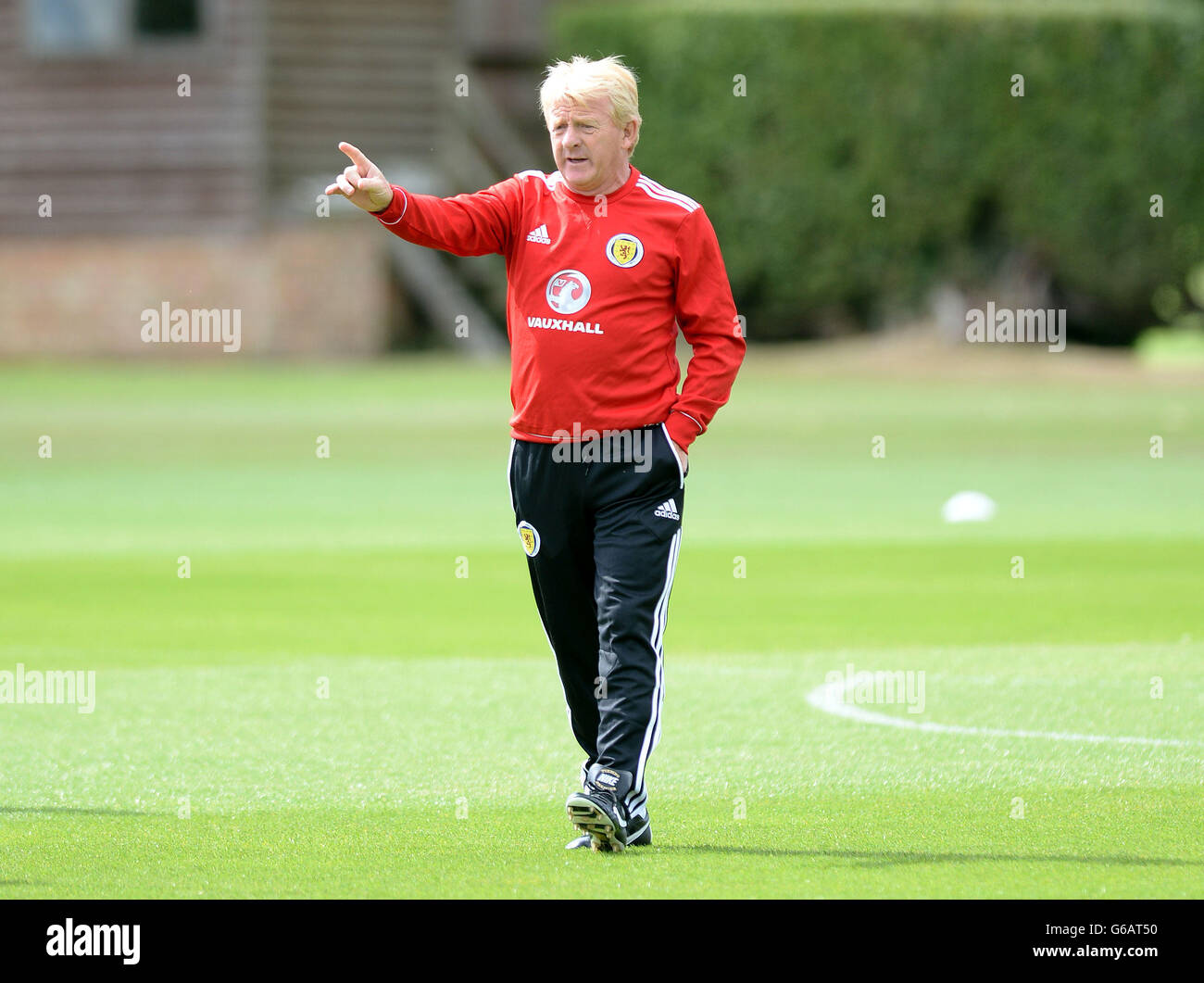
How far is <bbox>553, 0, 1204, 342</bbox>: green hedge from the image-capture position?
27000 mm

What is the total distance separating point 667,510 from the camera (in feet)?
20.5

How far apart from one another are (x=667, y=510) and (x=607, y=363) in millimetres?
486

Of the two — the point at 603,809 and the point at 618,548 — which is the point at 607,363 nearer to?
the point at 618,548

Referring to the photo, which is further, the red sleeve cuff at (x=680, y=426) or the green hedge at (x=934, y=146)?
the green hedge at (x=934, y=146)

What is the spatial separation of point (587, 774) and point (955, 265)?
22472mm

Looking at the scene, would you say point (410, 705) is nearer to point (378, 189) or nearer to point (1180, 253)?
point (378, 189)

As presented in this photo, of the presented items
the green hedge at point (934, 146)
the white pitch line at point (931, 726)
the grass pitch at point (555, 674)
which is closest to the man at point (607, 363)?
the grass pitch at point (555, 674)

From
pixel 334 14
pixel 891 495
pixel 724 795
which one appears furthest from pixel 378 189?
pixel 334 14

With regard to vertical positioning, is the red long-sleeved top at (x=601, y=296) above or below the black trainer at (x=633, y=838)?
above

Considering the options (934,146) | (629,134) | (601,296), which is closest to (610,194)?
(629,134)

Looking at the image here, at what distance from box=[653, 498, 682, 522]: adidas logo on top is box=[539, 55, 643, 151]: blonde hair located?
3.61ft

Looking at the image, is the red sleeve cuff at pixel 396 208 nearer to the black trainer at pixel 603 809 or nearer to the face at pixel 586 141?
the face at pixel 586 141

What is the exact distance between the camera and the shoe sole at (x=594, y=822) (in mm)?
5949

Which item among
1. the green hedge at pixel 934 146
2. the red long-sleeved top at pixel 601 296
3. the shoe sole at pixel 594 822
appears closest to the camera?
the shoe sole at pixel 594 822
